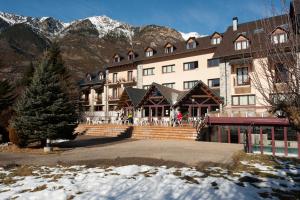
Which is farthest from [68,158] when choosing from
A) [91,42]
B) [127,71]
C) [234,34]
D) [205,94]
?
[91,42]

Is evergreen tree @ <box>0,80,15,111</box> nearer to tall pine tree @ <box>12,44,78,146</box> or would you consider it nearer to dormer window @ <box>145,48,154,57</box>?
tall pine tree @ <box>12,44,78,146</box>

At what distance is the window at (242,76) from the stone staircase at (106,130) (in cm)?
1357

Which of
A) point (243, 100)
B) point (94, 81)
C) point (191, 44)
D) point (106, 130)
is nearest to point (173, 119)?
point (106, 130)

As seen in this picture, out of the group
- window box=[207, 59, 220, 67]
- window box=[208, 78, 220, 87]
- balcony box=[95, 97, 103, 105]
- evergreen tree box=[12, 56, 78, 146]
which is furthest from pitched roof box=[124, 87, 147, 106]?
evergreen tree box=[12, 56, 78, 146]

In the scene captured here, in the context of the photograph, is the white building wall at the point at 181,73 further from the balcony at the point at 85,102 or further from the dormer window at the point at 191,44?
the balcony at the point at 85,102

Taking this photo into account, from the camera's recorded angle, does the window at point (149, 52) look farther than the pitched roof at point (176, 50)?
Yes

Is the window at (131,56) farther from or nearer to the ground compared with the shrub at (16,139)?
farther from the ground

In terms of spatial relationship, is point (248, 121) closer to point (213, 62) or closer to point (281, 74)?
point (213, 62)

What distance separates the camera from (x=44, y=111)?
65.3 feet

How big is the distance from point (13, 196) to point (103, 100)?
4313 centimetres

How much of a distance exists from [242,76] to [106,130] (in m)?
16.3

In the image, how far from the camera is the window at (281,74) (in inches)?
274

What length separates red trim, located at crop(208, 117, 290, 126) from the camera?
22281mm

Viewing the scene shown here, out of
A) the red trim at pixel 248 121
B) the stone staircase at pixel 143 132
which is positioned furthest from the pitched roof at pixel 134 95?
the red trim at pixel 248 121
